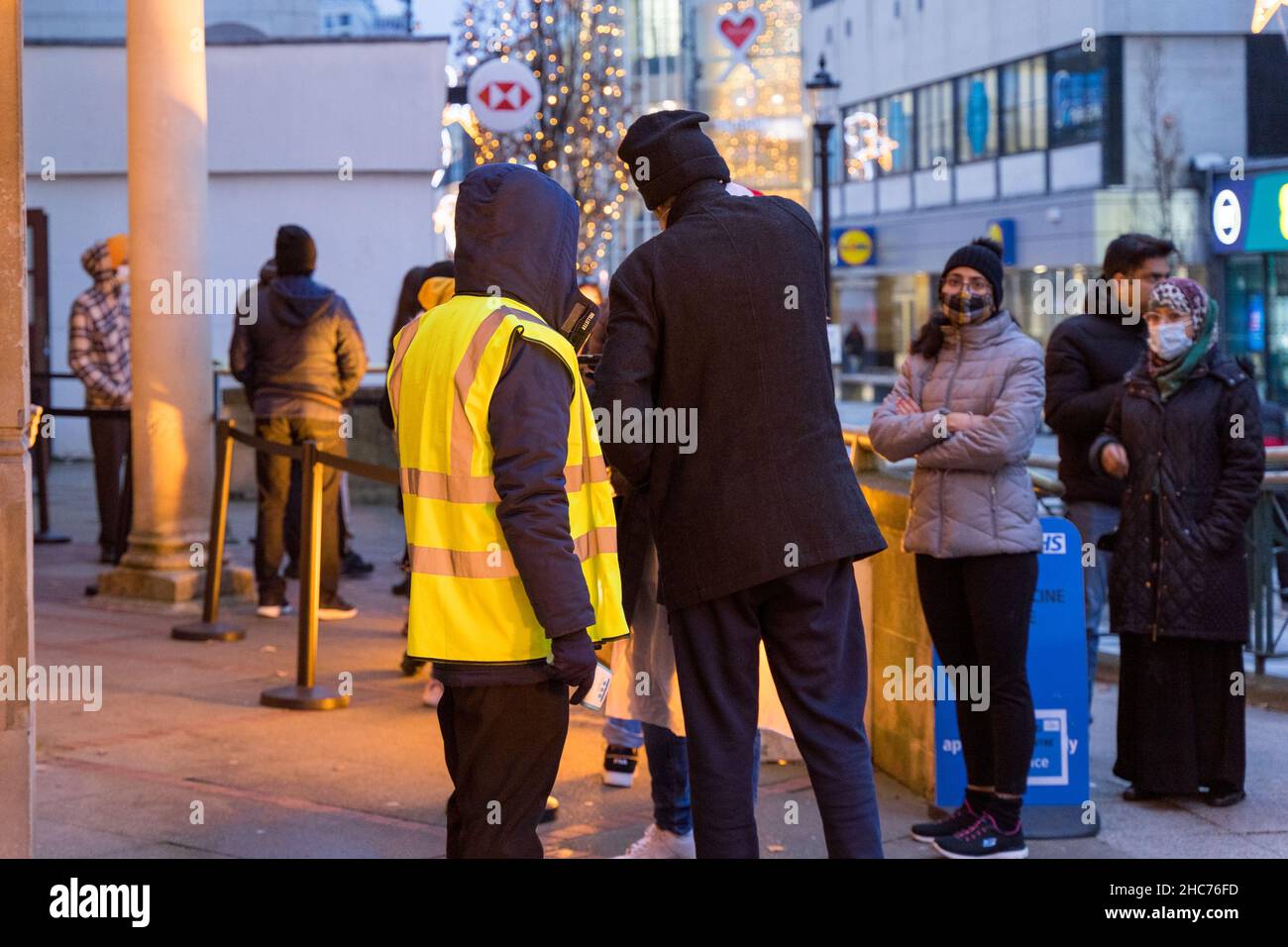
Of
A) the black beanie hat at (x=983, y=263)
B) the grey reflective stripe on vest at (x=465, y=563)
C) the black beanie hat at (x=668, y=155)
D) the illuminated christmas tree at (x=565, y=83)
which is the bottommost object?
A: the grey reflective stripe on vest at (x=465, y=563)

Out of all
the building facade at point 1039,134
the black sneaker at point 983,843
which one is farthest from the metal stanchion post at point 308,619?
the building facade at point 1039,134

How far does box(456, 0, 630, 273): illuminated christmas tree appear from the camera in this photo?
23.3m

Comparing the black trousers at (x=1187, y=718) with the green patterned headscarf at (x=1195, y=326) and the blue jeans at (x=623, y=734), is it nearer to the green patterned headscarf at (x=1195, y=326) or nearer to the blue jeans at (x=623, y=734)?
the green patterned headscarf at (x=1195, y=326)

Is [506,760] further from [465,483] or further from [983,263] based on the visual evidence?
[983,263]

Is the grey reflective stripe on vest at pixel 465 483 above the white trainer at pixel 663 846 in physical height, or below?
above

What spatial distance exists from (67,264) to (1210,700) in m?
16.5

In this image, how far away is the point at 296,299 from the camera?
1044 cm

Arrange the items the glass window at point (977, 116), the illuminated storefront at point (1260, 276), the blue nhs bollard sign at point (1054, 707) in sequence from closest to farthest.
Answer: the blue nhs bollard sign at point (1054, 707), the illuminated storefront at point (1260, 276), the glass window at point (977, 116)

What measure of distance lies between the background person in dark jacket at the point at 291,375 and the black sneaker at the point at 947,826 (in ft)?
16.3

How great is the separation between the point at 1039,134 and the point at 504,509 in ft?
123

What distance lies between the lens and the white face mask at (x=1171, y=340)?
262 inches

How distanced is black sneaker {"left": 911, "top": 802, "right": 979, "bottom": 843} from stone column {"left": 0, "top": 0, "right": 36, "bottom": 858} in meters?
2.84

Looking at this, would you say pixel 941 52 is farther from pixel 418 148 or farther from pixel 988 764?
pixel 988 764

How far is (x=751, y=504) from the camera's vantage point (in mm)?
4855
